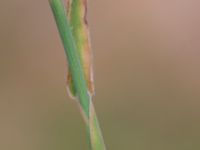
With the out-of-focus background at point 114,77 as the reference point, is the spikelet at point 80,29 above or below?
above

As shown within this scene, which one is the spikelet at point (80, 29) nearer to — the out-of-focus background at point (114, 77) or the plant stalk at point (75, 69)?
the plant stalk at point (75, 69)

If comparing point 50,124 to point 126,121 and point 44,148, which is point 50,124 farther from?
point 126,121

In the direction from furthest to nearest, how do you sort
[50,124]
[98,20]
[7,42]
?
[98,20] < [7,42] < [50,124]

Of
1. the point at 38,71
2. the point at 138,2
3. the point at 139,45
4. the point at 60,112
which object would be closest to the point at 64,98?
the point at 60,112

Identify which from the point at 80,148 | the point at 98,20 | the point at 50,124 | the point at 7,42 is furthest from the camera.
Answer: the point at 98,20

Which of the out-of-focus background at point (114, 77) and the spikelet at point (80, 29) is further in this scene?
the out-of-focus background at point (114, 77)

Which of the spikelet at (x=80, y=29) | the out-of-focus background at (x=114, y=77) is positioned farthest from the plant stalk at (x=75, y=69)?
the out-of-focus background at (x=114, y=77)

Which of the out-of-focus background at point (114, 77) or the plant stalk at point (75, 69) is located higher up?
the plant stalk at point (75, 69)

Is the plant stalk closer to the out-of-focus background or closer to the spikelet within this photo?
the spikelet

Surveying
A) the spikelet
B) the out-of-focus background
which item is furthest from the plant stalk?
the out-of-focus background
